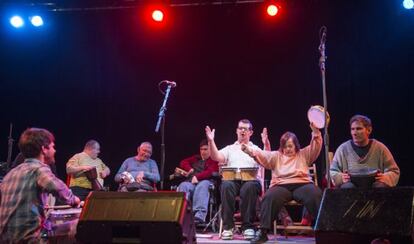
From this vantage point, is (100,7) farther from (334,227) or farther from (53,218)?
(334,227)

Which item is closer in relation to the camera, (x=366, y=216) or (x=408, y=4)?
(x=366, y=216)

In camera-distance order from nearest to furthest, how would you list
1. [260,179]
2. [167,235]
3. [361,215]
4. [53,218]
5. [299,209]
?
[167,235], [361,215], [53,218], [260,179], [299,209]

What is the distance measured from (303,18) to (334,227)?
16.0ft

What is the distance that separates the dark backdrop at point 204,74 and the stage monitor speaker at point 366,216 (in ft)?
13.3

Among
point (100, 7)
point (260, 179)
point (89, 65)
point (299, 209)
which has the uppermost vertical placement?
point (100, 7)

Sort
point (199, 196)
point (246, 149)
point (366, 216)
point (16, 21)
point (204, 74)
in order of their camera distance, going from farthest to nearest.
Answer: point (204, 74) → point (16, 21) → point (199, 196) → point (246, 149) → point (366, 216)

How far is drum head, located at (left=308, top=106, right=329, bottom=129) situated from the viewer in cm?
521

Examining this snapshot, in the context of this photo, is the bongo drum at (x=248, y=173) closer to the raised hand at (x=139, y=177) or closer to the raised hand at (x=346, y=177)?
the raised hand at (x=346, y=177)

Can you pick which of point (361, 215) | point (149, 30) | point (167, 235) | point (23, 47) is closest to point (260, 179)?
point (361, 215)

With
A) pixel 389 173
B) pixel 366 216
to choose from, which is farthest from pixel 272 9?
pixel 366 216

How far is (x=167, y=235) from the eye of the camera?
325cm

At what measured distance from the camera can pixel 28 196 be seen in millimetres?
3377

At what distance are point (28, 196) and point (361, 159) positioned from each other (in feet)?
10.6

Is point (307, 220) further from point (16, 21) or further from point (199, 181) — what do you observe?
point (16, 21)
